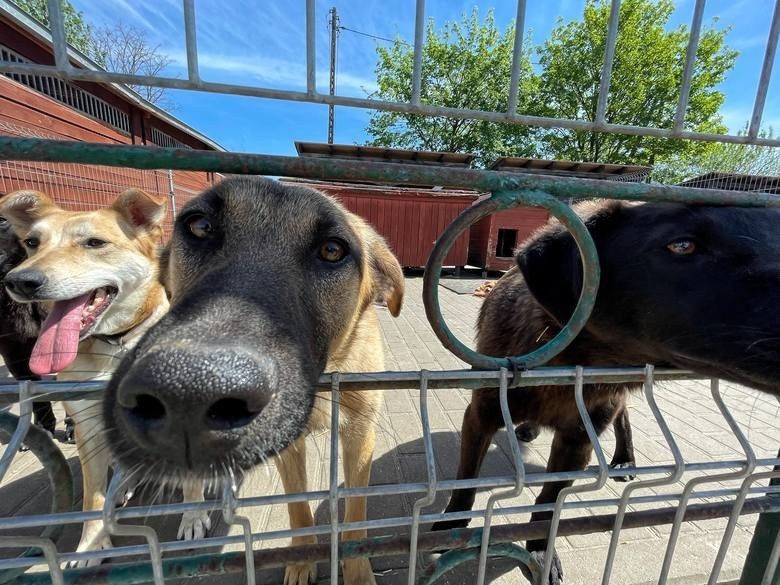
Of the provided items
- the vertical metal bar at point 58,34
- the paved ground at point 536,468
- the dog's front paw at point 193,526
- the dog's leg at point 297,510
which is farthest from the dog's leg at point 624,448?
the vertical metal bar at point 58,34

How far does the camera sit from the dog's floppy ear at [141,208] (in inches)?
113

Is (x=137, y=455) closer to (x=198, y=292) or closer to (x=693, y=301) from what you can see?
(x=198, y=292)

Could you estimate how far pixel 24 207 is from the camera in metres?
2.74

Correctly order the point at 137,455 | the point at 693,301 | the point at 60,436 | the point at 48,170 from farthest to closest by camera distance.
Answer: the point at 48,170 → the point at 60,436 → the point at 693,301 → the point at 137,455

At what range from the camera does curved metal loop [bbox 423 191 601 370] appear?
957 mm

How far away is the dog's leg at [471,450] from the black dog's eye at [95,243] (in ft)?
9.17

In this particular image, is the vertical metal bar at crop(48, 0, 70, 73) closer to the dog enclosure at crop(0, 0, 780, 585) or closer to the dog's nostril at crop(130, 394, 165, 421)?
the dog enclosure at crop(0, 0, 780, 585)

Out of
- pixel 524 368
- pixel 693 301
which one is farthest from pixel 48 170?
pixel 693 301

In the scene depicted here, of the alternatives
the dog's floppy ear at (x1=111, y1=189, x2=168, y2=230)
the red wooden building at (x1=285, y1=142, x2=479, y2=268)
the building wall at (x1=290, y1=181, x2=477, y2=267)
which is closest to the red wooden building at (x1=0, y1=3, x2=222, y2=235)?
the dog's floppy ear at (x1=111, y1=189, x2=168, y2=230)

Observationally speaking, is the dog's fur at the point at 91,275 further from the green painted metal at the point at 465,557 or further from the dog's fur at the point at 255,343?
the green painted metal at the point at 465,557

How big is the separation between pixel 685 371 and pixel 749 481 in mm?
327

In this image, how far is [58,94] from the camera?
8664 mm

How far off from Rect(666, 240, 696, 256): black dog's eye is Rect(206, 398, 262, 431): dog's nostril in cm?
157

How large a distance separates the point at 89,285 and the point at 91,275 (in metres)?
0.07
